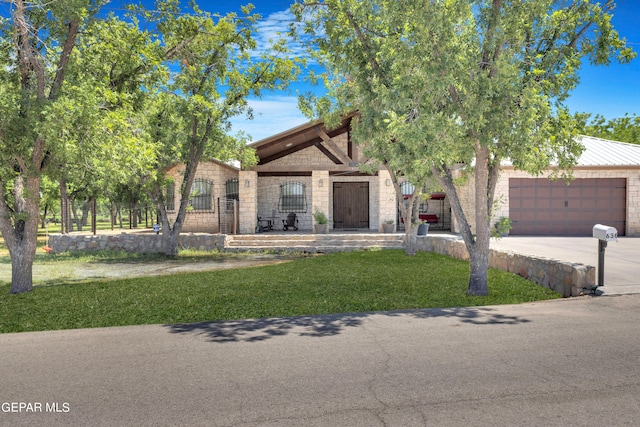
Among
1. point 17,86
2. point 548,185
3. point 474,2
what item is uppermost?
point 474,2

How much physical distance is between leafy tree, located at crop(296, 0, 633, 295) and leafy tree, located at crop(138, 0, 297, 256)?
5.93m

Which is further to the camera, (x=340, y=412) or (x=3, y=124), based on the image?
(x=3, y=124)

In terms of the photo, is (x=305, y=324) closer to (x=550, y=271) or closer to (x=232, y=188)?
(x=550, y=271)

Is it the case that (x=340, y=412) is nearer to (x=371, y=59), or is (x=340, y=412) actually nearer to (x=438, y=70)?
(x=438, y=70)

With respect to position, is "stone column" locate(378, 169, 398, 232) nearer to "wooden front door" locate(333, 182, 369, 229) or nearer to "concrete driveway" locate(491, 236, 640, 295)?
"wooden front door" locate(333, 182, 369, 229)

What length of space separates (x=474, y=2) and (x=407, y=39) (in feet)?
4.88

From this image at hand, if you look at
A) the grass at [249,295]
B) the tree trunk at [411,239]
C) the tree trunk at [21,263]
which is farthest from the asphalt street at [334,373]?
the tree trunk at [411,239]

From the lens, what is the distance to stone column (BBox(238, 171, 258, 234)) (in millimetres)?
20047

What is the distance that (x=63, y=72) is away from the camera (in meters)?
9.46

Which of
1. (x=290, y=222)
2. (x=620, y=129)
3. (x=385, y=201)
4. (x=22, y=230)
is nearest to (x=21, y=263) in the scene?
(x=22, y=230)

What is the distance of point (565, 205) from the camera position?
19.9 meters

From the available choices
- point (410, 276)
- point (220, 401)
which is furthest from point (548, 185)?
point (220, 401)

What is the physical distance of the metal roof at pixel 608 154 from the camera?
763 inches

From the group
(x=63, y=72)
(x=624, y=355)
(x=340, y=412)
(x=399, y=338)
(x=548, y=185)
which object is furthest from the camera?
(x=548, y=185)
